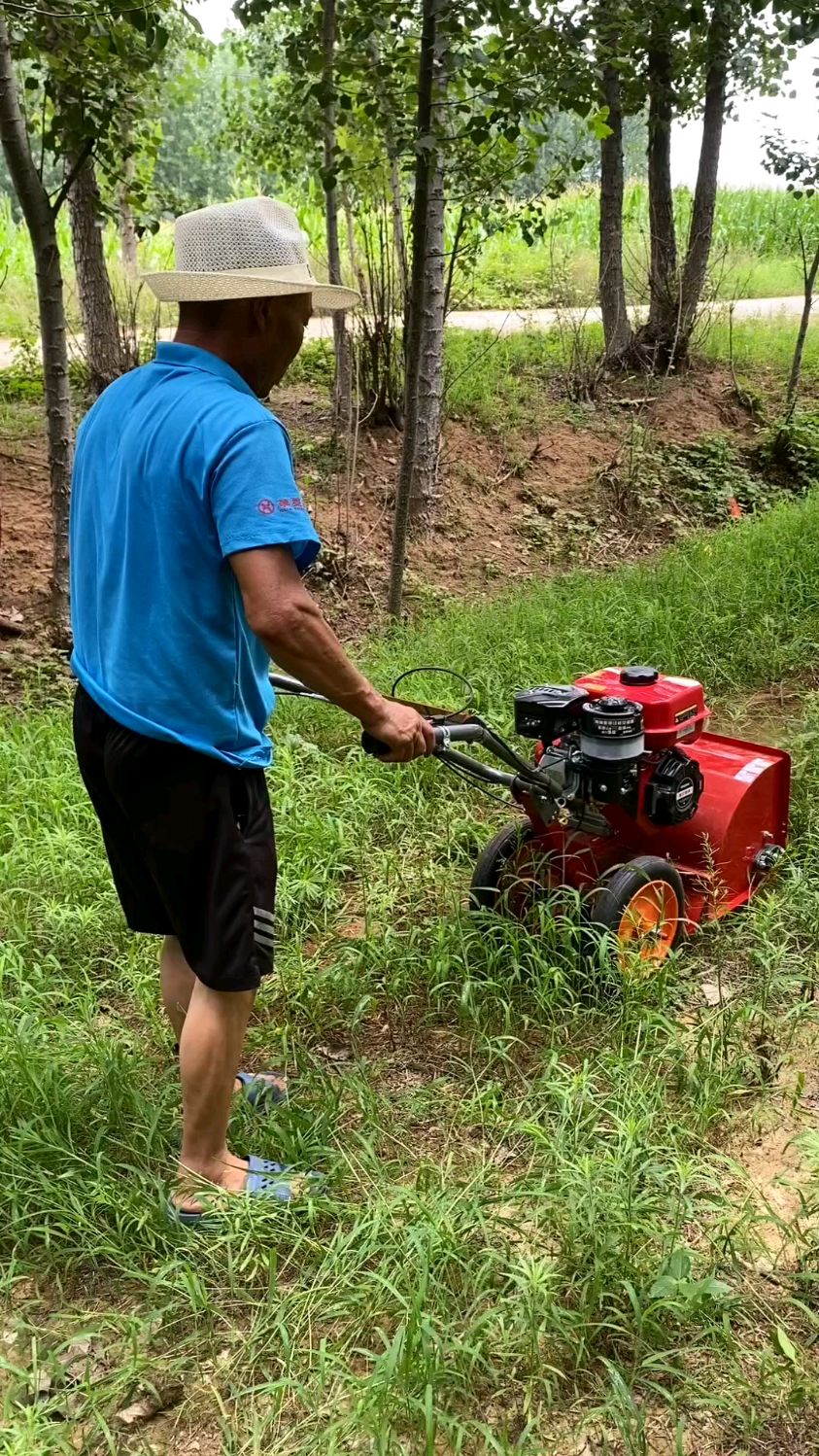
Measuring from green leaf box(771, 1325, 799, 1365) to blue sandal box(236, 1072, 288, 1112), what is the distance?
1188 millimetres

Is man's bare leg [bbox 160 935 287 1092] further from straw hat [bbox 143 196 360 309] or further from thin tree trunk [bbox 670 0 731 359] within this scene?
thin tree trunk [bbox 670 0 731 359]

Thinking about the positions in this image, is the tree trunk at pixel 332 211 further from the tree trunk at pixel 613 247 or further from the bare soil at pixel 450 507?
the tree trunk at pixel 613 247

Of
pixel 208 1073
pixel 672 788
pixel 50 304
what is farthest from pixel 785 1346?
pixel 50 304

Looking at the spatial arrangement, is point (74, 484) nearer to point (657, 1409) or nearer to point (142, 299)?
point (657, 1409)

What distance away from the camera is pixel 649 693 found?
3436 millimetres

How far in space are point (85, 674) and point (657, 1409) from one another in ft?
5.70

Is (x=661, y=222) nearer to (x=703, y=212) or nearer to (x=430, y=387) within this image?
(x=703, y=212)

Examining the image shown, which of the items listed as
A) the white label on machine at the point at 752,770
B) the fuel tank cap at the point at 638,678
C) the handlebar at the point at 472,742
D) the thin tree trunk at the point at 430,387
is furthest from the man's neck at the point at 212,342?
the thin tree trunk at the point at 430,387

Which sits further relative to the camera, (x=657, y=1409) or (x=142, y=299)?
(x=142, y=299)

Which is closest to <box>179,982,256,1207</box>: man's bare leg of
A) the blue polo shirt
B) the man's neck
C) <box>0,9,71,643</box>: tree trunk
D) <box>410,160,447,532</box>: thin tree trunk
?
the blue polo shirt

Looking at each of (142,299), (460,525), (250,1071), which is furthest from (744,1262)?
(142,299)

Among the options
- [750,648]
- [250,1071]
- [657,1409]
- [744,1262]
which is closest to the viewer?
[657,1409]

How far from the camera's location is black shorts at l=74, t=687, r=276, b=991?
90.4 inches

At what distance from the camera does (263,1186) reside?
249cm
